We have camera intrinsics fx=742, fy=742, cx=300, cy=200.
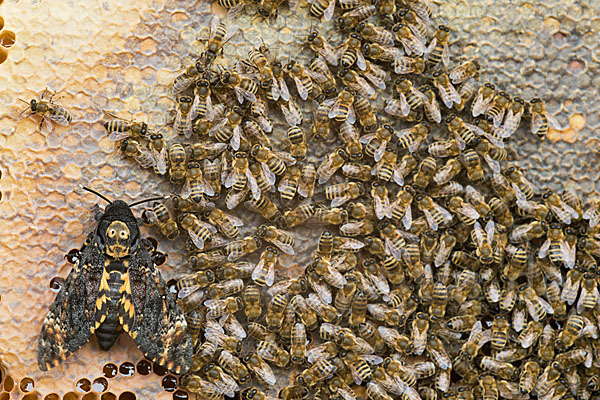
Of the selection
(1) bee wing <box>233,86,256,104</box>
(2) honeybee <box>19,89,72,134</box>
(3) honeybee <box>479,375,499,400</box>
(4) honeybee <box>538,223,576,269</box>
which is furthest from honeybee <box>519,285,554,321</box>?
(2) honeybee <box>19,89,72,134</box>

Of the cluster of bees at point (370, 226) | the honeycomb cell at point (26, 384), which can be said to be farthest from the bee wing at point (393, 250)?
the honeycomb cell at point (26, 384)

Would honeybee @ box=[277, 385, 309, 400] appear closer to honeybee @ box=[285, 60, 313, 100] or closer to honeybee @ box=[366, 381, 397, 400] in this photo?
honeybee @ box=[366, 381, 397, 400]

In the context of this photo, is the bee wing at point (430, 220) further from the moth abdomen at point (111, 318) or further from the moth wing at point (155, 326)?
the moth abdomen at point (111, 318)

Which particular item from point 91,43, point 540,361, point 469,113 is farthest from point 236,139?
point 540,361

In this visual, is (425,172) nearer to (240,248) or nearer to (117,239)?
(240,248)

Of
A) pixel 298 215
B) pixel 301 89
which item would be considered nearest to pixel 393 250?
pixel 298 215

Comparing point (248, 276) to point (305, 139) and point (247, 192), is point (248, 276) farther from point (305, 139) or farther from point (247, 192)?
point (305, 139)
